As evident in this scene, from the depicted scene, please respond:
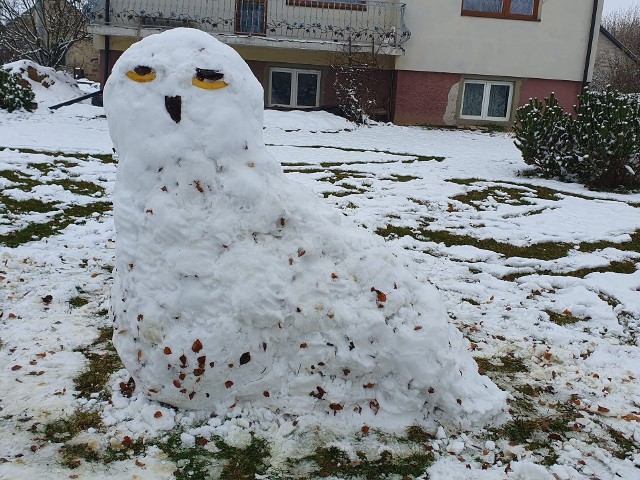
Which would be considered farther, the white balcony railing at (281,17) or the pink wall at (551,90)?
the pink wall at (551,90)

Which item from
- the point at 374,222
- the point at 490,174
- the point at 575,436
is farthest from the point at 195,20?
the point at 575,436

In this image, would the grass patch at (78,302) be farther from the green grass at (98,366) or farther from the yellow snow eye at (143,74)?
the yellow snow eye at (143,74)

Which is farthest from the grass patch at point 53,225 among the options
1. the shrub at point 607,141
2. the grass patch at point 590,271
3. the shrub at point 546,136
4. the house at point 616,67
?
the house at point 616,67

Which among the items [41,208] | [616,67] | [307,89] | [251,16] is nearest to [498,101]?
[307,89]

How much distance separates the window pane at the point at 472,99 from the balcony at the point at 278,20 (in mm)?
2319

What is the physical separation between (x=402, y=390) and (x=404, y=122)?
1323 centimetres

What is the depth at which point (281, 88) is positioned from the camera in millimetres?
15961

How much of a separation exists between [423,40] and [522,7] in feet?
9.09

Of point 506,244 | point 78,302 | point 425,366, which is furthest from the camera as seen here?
point 506,244

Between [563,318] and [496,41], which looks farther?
[496,41]

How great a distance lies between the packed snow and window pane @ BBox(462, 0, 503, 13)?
7866mm

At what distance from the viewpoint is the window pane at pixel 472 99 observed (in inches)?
614

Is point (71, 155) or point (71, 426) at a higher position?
point (71, 155)

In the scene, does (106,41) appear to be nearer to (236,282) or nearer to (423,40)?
(423,40)
